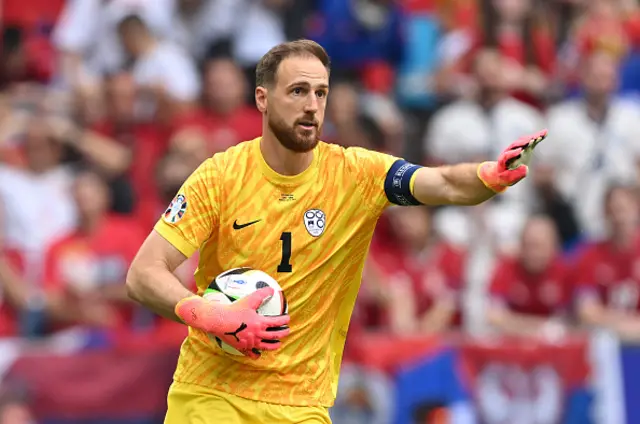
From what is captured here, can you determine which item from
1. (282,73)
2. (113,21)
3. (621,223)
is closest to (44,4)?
(113,21)

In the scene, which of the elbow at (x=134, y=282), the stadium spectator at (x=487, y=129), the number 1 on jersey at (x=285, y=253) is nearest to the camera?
the elbow at (x=134, y=282)

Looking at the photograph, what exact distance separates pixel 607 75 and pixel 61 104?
19.5 ft

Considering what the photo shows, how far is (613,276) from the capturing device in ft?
38.2

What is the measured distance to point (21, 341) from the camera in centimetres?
1056

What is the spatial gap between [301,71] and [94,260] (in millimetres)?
5631

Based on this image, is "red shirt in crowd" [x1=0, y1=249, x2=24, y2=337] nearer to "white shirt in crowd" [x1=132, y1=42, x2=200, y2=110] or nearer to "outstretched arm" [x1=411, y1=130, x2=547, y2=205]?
"white shirt in crowd" [x1=132, y1=42, x2=200, y2=110]

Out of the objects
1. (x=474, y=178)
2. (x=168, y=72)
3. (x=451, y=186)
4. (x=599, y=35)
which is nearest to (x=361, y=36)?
(x=168, y=72)

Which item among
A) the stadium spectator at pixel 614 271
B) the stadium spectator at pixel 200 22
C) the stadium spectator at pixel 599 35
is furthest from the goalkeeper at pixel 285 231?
the stadium spectator at pixel 599 35

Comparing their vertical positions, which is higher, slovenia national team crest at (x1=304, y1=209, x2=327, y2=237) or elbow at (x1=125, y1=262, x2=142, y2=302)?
slovenia national team crest at (x1=304, y1=209, x2=327, y2=237)

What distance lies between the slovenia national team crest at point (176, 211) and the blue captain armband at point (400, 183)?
1060 mm

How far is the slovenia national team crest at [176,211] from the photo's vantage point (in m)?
6.26

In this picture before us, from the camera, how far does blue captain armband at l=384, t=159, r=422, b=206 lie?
6.36 meters

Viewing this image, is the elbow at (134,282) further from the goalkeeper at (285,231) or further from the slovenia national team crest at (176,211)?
the slovenia national team crest at (176,211)

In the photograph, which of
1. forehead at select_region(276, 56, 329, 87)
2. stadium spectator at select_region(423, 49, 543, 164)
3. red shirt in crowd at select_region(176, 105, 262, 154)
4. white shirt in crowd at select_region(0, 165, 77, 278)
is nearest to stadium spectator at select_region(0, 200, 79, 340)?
white shirt in crowd at select_region(0, 165, 77, 278)
